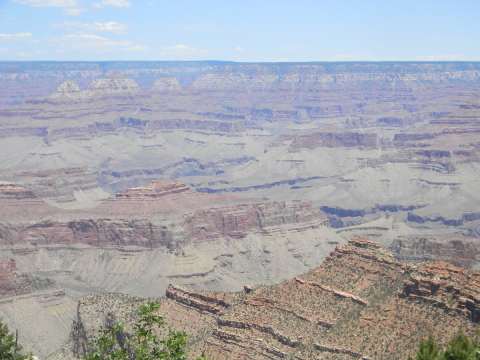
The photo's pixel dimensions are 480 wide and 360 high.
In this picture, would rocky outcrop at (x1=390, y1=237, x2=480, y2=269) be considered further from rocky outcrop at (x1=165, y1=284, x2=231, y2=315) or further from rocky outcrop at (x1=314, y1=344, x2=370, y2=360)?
rocky outcrop at (x1=314, y1=344, x2=370, y2=360)

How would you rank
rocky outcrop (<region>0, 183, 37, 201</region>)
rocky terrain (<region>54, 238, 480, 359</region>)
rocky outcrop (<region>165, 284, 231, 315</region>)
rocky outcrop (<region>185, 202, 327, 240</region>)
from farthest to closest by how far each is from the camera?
1. rocky outcrop (<region>0, 183, 37, 201</region>)
2. rocky outcrop (<region>185, 202, 327, 240</region>)
3. rocky outcrop (<region>165, 284, 231, 315</region>)
4. rocky terrain (<region>54, 238, 480, 359</region>)

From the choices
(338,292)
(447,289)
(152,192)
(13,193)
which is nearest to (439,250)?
(338,292)

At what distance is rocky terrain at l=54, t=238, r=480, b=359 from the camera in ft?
174

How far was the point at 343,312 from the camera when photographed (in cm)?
5819

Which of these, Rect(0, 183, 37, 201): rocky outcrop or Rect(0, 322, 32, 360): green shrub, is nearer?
Rect(0, 322, 32, 360): green shrub

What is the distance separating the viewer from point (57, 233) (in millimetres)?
132125

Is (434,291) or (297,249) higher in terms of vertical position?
(434,291)

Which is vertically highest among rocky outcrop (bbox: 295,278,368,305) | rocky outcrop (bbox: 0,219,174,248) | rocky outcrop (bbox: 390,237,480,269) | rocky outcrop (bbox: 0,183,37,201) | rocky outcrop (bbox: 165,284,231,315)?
rocky outcrop (bbox: 295,278,368,305)

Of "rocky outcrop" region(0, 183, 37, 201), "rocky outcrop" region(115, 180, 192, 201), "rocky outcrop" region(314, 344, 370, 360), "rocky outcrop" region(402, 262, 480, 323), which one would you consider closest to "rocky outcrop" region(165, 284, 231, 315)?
"rocky outcrop" region(314, 344, 370, 360)

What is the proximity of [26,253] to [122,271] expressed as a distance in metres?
14.3

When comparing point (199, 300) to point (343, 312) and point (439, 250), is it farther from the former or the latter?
point (439, 250)

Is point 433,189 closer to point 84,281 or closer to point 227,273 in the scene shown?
point 227,273

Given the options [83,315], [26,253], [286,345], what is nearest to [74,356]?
[83,315]

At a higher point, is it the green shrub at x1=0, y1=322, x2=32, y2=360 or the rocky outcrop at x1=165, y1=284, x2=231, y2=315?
the green shrub at x1=0, y1=322, x2=32, y2=360
